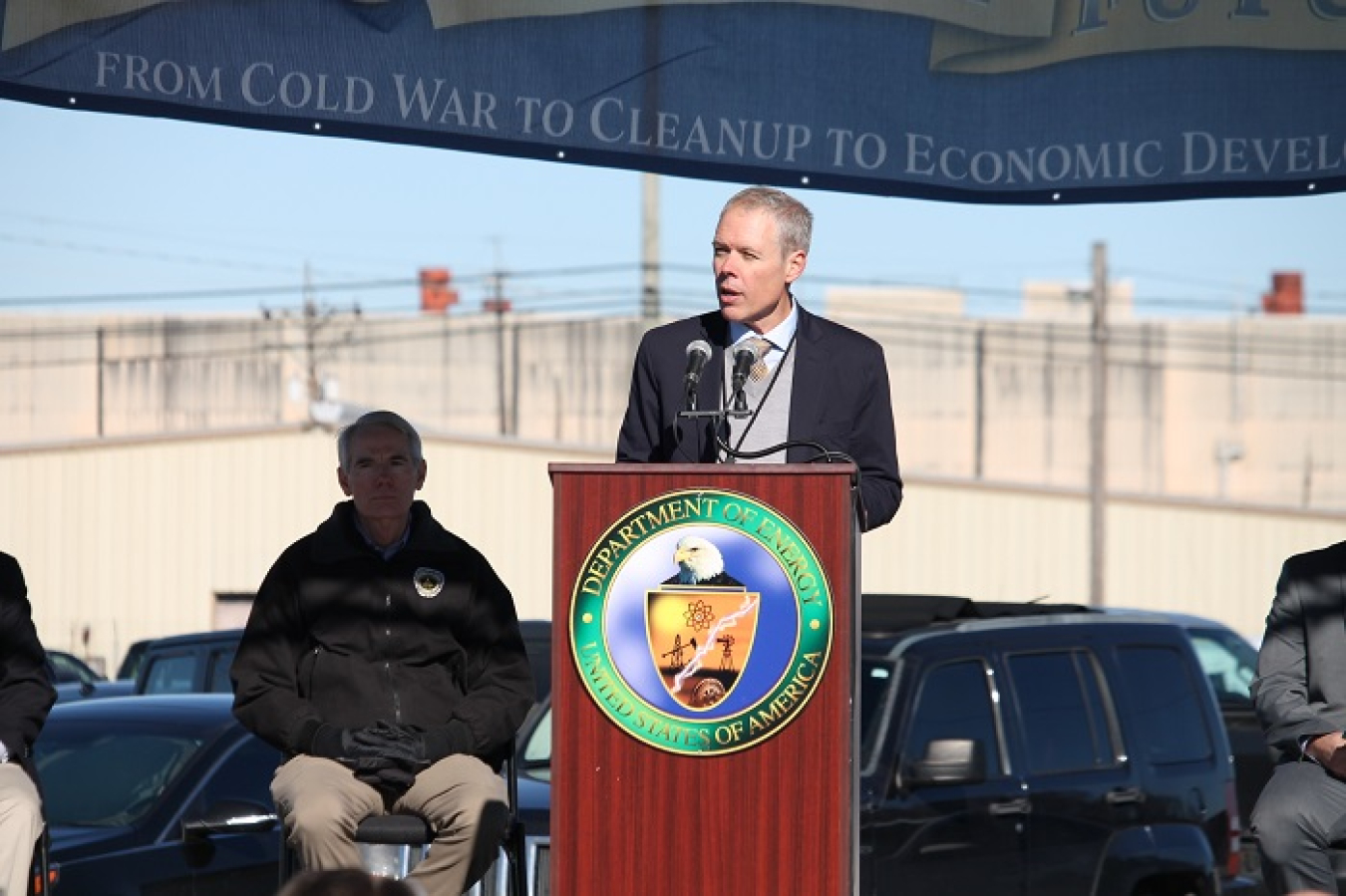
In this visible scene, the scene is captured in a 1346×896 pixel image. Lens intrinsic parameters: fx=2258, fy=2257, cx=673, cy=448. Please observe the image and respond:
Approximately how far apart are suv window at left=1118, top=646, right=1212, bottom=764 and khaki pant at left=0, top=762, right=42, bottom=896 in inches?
234

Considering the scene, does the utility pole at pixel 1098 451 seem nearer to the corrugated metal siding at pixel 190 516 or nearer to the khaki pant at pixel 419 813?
the corrugated metal siding at pixel 190 516

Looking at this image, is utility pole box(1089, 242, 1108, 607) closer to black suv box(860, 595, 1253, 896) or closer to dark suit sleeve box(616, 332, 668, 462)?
black suv box(860, 595, 1253, 896)

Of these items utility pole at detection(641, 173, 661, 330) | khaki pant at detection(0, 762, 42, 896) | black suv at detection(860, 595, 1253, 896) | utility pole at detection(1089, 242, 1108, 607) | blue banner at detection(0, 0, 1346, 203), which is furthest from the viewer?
utility pole at detection(1089, 242, 1108, 607)

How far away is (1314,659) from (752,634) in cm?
240

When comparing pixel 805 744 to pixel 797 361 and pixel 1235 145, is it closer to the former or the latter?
pixel 797 361

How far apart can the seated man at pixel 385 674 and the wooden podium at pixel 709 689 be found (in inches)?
61.4

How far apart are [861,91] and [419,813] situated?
8.52ft

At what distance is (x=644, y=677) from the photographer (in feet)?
15.5

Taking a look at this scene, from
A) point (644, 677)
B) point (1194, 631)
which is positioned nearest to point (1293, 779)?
point (644, 677)

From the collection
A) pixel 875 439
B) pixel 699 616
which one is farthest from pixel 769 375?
pixel 699 616

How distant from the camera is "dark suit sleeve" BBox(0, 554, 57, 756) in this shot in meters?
6.35

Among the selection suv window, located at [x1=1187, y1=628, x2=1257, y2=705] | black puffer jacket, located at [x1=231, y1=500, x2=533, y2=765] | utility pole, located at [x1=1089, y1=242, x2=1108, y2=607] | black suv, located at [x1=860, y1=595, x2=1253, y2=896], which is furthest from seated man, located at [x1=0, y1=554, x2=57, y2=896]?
utility pole, located at [x1=1089, y1=242, x2=1108, y2=607]

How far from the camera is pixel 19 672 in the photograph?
6453mm

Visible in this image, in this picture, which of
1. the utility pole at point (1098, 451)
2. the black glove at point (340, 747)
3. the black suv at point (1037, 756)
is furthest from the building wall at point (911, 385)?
the black glove at point (340, 747)
